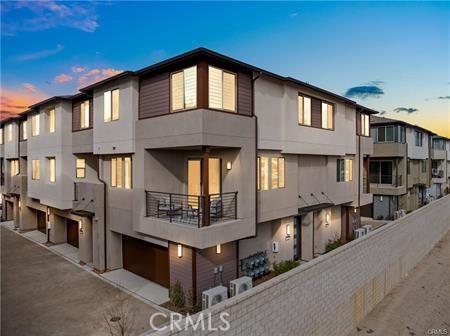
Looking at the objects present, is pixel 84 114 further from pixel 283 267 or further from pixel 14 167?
pixel 14 167

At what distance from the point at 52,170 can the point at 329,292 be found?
16.0m

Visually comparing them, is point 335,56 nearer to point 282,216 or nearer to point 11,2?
point 282,216

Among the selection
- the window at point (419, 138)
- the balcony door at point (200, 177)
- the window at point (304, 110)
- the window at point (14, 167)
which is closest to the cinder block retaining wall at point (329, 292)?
the balcony door at point (200, 177)

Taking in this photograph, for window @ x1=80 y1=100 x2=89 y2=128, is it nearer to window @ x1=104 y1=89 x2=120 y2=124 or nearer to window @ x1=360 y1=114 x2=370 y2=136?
window @ x1=104 y1=89 x2=120 y2=124

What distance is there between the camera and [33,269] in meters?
13.7

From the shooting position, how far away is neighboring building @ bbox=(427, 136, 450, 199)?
4078 centimetres

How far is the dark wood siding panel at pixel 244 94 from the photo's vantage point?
36.2 ft

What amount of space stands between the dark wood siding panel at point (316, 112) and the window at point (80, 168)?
12853 mm

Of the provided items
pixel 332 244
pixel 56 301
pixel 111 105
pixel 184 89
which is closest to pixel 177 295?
pixel 56 301

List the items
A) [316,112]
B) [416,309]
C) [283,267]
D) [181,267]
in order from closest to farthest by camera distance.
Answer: [181,267], [416,309], [283,267], [316,112]

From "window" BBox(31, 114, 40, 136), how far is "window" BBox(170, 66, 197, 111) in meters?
12.5

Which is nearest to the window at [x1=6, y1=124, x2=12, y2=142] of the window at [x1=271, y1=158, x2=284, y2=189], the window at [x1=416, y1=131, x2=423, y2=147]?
the window at [x1=271, y1=158, x2=284, y2=189]

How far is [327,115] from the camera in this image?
53.9 feet

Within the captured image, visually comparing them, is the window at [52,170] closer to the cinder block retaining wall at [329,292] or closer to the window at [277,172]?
the window at [277,172]
